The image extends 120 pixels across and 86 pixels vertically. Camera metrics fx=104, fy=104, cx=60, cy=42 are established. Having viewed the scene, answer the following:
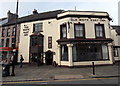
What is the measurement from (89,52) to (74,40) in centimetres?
321

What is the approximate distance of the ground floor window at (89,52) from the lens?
52.9 ft

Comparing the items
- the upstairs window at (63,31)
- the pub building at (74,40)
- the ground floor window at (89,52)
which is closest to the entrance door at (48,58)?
the pub building at (74,40)

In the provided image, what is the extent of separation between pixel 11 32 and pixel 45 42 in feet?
30.8

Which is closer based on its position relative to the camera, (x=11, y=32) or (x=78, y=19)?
(x=78, y=19)

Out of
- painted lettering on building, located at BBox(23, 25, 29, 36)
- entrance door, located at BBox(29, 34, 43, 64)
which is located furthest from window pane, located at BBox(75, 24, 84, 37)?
painted lettering on building, located at BBox(23, 25, 29, 36)

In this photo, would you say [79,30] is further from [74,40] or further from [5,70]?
[5,70]

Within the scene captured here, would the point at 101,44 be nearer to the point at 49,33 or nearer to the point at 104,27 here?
the point at 104,27

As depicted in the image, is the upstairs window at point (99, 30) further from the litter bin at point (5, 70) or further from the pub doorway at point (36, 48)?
the litter bin at point (5, 70)

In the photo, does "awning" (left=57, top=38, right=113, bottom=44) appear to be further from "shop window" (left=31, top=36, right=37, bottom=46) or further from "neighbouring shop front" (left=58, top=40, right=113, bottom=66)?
"shop window" (left=31, top=36, right=37, bottom=46)

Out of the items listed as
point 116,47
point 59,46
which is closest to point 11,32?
point 59,46

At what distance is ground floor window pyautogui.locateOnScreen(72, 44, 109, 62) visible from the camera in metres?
16.1

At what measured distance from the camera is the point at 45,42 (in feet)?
64.1

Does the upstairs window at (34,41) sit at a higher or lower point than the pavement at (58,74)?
higher

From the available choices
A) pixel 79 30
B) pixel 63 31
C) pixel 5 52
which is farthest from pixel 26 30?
pixel 79 30
